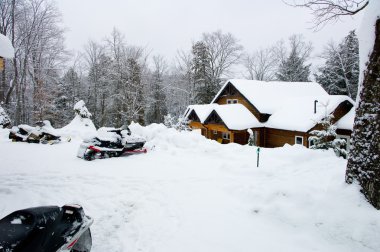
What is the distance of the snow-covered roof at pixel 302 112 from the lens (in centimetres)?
1850

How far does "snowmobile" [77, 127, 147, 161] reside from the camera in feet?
34.2

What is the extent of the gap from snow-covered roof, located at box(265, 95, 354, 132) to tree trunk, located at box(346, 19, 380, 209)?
13.4 meters

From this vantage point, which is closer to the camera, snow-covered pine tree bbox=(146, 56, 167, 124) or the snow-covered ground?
the snow-covered ground

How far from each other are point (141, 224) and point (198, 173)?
3571mm

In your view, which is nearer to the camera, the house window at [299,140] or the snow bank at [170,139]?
the snow bank at [170,139]

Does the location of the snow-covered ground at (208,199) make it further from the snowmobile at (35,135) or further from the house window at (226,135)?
the house window at (226,135)

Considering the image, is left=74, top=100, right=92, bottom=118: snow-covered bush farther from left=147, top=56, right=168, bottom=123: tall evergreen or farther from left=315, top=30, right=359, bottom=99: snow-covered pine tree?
left=315, top=30, right=359, bottom=99: snow-covered pine tree

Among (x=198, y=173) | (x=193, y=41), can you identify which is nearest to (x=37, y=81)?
(x=193, y=41)

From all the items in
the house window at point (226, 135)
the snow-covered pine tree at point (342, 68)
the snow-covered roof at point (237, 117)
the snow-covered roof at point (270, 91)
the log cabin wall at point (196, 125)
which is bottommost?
the house window at point (226, 135)

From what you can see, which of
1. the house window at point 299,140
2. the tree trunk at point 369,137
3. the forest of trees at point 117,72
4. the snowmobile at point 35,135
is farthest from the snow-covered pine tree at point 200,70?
the tree trunk at point 369,137

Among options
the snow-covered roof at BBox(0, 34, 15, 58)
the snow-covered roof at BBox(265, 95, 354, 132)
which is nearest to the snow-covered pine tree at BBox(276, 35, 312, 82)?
the snow-covered roof at BBox(265, 95, 354, 132)

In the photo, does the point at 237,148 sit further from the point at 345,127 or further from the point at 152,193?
the point at 345,127

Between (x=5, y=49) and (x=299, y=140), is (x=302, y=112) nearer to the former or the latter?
(x=299, y=140)

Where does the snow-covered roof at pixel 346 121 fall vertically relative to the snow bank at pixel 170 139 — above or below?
above
